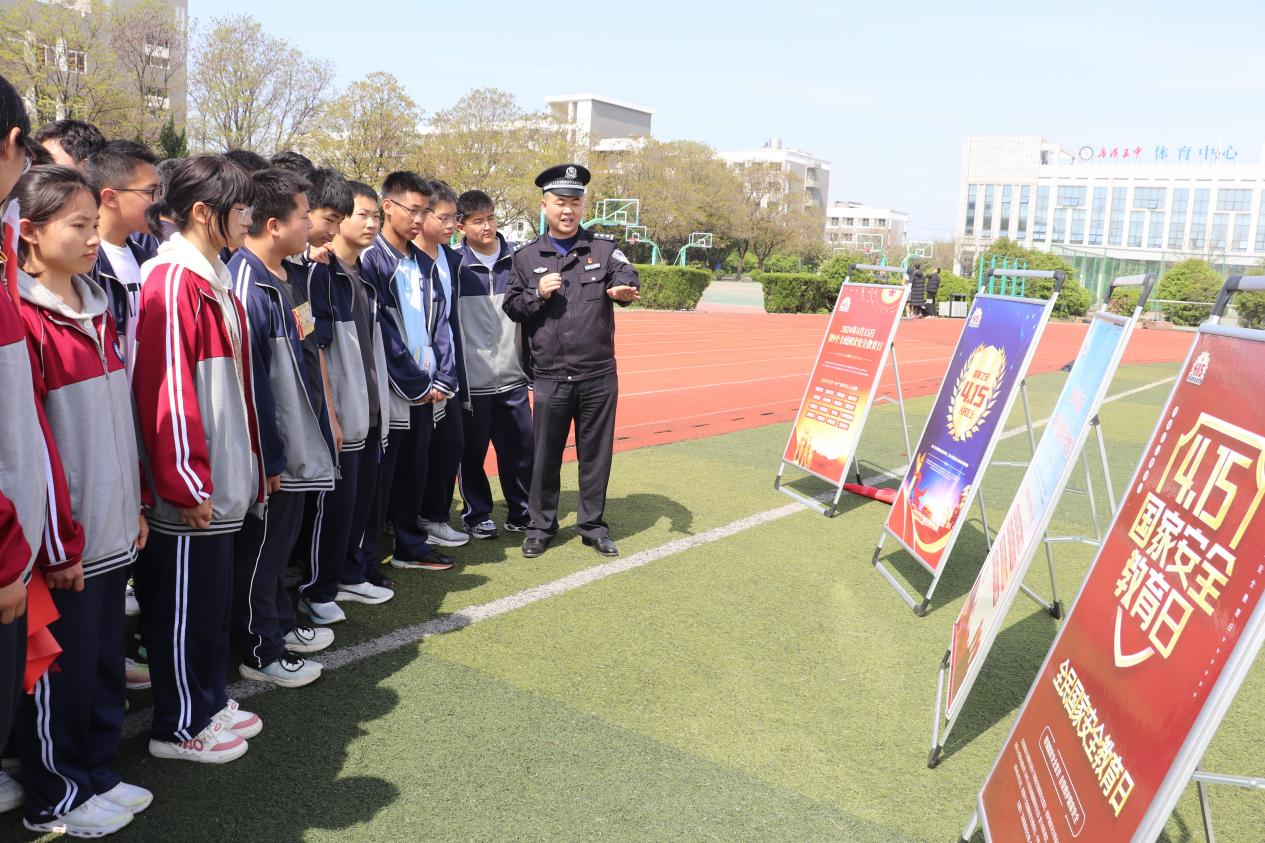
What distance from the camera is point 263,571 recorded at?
11.1 feet

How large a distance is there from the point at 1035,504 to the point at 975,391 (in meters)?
1.50

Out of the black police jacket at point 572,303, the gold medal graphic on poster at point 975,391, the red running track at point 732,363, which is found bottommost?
the red running track at point 732,363

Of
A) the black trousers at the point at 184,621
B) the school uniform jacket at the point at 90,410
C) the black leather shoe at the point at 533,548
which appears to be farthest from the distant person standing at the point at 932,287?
the school uniform jacket at the point at 90,410

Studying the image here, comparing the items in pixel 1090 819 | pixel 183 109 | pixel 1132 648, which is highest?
pixel 183 109

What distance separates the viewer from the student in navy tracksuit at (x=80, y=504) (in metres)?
2.32

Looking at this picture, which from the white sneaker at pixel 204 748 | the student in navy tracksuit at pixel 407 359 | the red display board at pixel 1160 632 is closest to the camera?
the red display board at pixel 1160 632

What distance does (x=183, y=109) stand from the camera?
125 ft

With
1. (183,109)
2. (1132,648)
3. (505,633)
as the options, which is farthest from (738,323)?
(183,109)

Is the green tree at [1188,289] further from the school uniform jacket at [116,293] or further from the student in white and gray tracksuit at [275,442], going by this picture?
the school uniform jacket at [116,293]

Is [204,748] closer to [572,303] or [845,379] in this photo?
[572,303]

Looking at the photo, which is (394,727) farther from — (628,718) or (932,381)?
(932,381)

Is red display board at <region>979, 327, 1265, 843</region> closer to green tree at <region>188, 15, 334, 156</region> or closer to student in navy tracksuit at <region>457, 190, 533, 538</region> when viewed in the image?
student in navy tracksuit at <region>457, 190, 533, 538</region>

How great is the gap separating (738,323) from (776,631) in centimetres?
2097

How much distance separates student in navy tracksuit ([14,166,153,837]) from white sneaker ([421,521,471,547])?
2.61 meters
